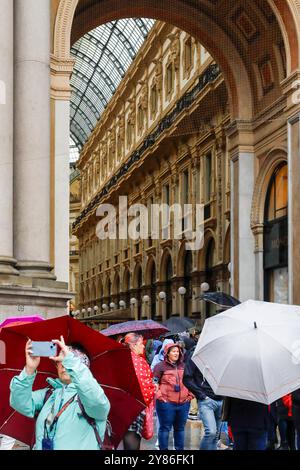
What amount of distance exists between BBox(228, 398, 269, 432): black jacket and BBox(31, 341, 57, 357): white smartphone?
115 inches

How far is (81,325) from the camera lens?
19.7 ft

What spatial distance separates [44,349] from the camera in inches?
209

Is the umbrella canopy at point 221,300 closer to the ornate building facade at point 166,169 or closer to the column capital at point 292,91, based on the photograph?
the column capital at point 292,91

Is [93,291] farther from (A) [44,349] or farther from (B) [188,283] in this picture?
(A) [44,349]

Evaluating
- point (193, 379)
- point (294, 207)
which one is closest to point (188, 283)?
point (294, 207)

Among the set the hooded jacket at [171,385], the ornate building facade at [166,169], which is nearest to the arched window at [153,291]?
the ornate building facade at [166,169]

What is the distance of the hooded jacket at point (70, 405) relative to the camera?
5266 mm

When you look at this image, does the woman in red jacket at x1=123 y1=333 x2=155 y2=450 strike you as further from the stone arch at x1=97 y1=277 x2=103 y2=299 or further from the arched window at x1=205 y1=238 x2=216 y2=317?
the stone arch at x1=97 y1=277 x2=103 y2=299

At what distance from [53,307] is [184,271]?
23831 mm

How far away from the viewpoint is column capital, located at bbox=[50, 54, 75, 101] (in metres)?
18.9

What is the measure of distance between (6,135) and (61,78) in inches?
131

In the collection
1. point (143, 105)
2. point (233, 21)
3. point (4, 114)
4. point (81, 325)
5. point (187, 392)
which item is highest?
point (143, 105)
